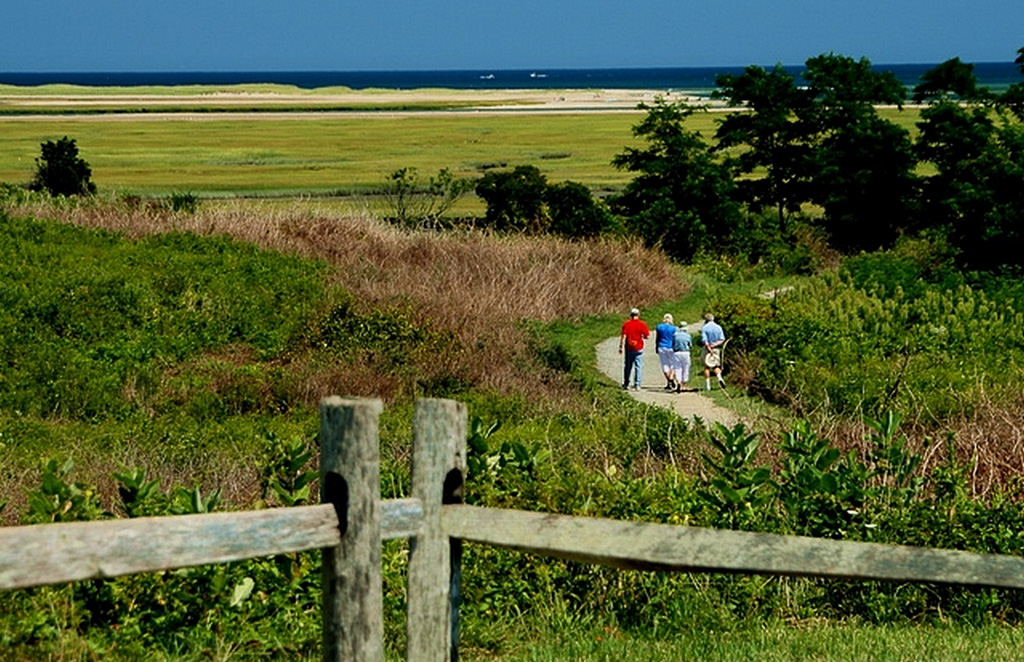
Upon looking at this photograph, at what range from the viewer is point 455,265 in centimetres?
3138

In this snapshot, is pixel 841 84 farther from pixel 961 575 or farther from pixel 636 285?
pixel 961 575

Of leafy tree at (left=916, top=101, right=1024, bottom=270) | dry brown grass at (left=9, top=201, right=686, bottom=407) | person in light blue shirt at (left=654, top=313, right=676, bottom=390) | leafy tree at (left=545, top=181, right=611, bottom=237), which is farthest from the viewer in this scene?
leafy tree at (left=545, top=181, right=611, bottom=237)

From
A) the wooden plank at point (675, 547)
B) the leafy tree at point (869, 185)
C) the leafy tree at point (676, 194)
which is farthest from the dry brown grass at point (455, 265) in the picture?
the wooden plank at point (675, 547)

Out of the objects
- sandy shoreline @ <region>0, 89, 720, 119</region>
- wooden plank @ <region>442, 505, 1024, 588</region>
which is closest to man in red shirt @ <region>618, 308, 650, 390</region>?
wooden plank @ <region>442, 505, 1024, 588</region>

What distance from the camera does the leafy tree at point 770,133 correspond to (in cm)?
4612

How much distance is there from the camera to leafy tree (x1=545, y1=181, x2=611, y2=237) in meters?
39.1

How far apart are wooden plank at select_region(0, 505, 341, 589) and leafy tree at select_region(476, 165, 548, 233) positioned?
3615 cm

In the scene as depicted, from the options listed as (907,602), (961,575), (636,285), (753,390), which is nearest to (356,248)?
(636,285)

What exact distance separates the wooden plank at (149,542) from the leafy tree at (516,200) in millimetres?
36154

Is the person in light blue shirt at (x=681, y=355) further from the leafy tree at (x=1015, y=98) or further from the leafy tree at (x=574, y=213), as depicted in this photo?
the leafy tree at (x=1015, y=98)

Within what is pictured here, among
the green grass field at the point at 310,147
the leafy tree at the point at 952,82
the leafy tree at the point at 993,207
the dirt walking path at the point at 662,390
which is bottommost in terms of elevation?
the green grass field at the point at 310,147

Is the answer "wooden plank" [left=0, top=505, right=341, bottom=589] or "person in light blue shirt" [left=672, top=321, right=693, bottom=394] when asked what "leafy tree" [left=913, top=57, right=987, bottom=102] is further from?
"wooden plank" [left=0, top=505, right=341, bottom=589]

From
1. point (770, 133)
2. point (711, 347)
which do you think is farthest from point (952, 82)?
point (711, 347)

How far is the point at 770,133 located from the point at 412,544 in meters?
43.0
